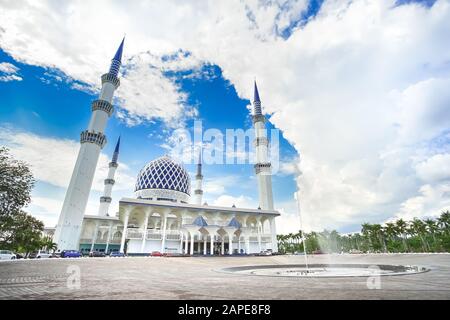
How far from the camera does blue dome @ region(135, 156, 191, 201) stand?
5369 cm

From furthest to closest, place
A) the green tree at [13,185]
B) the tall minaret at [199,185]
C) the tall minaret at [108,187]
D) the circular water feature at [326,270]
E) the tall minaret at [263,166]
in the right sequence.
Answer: the tall minaret at [199,185] → the tall minaret at [108,187] → the tall minaret at [263,166] → the green tree at [13,185] → the circular water feature at [326,270]

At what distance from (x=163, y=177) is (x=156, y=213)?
874 centimetres

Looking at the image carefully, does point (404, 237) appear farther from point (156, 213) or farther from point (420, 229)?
point (156, 213)

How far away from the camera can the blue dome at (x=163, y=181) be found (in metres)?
53.7

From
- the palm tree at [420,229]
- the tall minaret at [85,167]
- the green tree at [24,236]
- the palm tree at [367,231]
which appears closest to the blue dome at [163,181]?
the tall minaret at [85,167]

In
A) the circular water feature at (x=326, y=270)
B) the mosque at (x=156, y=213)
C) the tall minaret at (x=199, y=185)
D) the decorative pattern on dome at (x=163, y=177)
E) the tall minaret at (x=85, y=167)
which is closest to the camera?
the circular water feature at (x=326, y=270)

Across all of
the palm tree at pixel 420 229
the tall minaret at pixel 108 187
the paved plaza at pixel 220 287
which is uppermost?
the tall minaret at pixel 108 187

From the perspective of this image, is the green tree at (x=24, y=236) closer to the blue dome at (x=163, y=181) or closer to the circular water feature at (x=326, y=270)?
the blue dome at (x=163, y=181)

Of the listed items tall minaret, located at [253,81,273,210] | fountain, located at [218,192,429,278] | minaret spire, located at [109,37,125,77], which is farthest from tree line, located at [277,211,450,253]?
minaret spire, located at [109,37,125,77]

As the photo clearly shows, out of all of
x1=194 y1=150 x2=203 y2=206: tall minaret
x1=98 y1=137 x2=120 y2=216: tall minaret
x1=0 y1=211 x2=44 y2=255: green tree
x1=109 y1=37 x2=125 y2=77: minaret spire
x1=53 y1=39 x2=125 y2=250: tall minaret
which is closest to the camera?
x1=0 y1=211 x2=44 y2=255: green tree

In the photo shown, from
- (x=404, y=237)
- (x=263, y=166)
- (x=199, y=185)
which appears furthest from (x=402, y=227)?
(x=199, y=185)

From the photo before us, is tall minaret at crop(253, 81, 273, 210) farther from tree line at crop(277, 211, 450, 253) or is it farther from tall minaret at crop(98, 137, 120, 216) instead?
tall minaret at crop(98, 137, 120, 216)
